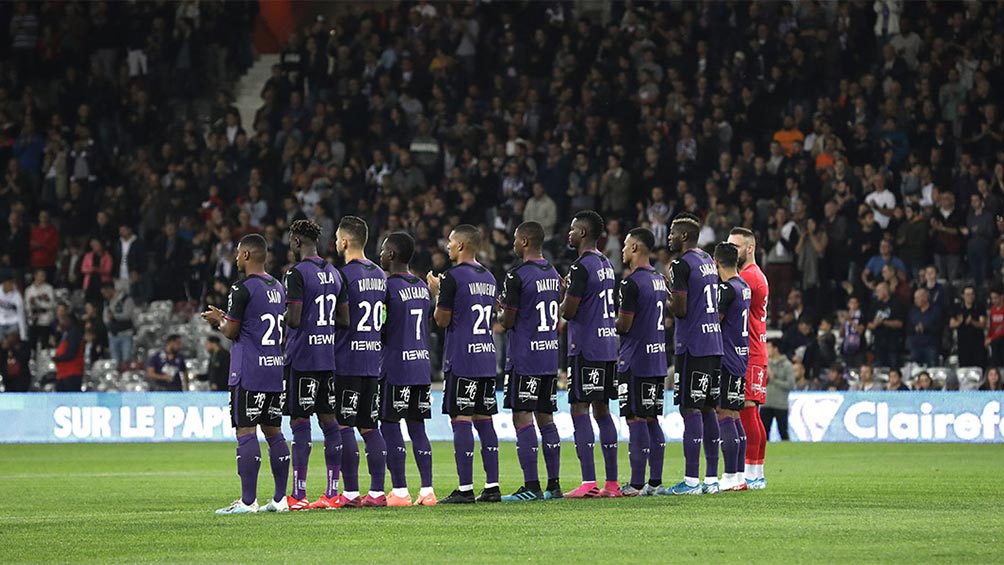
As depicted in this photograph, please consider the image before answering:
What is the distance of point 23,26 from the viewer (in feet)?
123

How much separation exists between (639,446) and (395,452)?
2404 millimetres

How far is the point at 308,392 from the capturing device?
49.5 ft

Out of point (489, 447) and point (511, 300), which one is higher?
point (511, 300)

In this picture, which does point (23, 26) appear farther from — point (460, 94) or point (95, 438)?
point (95, 438)

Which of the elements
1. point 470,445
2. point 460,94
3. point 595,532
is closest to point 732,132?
point 460,94

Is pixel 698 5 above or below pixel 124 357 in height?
above

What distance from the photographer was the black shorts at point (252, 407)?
14.6 m

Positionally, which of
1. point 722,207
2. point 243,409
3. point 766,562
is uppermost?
point 722,207

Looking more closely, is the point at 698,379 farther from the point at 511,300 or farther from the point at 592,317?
the point at 511,300

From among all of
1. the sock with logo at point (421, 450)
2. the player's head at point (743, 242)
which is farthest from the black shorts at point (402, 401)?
the player's head at point (743, 242)

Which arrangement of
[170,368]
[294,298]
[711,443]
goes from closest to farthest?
1. [294,298]
2. [711,443]
3. [170,368]

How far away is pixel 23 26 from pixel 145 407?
12.2 metres

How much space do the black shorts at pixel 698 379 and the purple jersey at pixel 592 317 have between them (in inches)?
28.7

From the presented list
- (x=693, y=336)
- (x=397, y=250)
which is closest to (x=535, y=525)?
(x=397, y=250)
